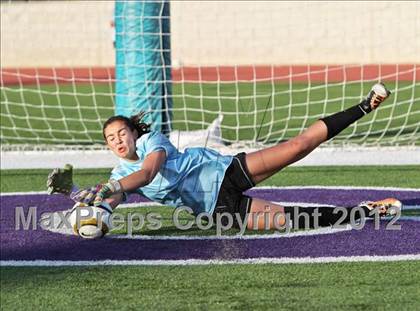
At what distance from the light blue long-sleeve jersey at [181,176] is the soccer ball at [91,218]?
38 centimetres

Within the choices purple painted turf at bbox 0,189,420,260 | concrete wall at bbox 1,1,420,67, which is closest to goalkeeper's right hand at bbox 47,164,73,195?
purple painted turf at bbox 0,189,420,260

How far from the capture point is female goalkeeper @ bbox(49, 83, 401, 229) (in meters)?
6.07

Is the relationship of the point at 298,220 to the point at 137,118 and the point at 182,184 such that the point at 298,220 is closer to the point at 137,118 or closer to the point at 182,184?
the point at 182,184

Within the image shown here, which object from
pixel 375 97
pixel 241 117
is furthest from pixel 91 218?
pixel 241 117

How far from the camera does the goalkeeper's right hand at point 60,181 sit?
561 cm

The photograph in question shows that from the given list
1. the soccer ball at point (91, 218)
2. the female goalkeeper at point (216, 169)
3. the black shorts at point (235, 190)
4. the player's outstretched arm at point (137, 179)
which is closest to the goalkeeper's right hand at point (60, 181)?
the soccer ball at point (91, 218)

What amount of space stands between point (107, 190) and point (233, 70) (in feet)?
61.3

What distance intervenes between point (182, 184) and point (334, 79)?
595 inches

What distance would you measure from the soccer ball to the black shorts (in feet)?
2.62

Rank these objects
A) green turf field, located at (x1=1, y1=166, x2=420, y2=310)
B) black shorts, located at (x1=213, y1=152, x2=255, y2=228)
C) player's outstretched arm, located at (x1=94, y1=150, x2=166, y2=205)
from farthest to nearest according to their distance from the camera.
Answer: black shorts, located at (x1=213, y1=152, x2=255, y2=228) < player's outstretched arm, located at (x1=94, y1=150, x2=166, y2=205) < green turf field, located at (x1=1, y1=166, x2=420, y2=310)

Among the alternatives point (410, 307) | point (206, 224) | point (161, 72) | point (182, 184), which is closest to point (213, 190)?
point (182, 184)

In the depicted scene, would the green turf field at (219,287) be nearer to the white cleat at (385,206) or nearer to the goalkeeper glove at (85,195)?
the goalkeeper glove at (85,195)

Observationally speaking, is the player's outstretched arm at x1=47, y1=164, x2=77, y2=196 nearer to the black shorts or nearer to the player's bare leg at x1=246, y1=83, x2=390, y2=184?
the black shorts

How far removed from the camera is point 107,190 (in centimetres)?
544
